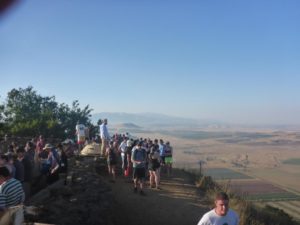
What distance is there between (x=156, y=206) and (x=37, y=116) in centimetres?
2318

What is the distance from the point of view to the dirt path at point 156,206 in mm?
13085

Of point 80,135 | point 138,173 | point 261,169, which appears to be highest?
point 80,135

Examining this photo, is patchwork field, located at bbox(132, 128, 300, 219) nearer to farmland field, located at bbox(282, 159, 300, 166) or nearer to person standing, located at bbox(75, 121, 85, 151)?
farmland field, located at bbox(282, 159, 300, 166)

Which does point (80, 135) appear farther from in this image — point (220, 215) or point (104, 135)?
point (220, 215)

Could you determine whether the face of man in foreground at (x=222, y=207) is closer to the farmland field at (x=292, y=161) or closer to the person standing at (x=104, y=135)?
the person standing at (x=104, y=135)

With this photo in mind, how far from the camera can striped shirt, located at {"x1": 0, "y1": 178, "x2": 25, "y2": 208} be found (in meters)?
6.40

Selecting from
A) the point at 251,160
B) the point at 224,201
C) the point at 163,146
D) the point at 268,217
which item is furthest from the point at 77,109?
the point at 251,160

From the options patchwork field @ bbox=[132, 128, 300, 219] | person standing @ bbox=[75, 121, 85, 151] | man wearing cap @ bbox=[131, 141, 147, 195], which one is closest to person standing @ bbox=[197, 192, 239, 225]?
man wearing cap @ bbox=[131, 141, 147, 195]

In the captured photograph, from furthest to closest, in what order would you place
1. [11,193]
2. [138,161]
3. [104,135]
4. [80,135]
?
[80,135], [104,135], [138,161], [11,193]

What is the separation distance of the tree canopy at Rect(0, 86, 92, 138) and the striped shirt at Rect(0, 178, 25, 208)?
75.7ft

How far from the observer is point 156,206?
1388cm

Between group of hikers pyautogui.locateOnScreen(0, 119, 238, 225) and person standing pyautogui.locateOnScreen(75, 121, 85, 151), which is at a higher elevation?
person standing pyautogui.locateOnScreen(75, 121, 85, 151)

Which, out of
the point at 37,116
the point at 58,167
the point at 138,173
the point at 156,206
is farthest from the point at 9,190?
the point at 37,116

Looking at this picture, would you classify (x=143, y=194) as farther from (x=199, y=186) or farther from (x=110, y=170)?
(x=199, y=186)
